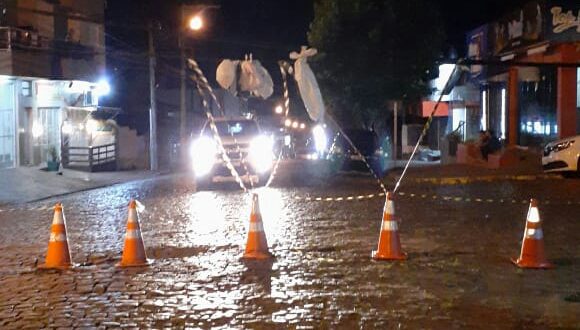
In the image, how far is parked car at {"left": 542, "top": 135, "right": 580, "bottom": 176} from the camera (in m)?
20.6

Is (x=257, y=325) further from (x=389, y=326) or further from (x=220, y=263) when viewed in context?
(x=220, y=263)

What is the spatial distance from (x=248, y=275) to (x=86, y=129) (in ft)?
88.2

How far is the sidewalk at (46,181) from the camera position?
75.6 ft

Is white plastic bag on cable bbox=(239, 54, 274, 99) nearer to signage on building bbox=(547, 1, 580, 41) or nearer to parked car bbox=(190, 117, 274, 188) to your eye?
parked car bbox=(190, 117, 274, 188)

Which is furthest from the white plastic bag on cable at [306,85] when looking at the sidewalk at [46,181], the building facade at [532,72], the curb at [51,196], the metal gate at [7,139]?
the metal gate at [7,139]

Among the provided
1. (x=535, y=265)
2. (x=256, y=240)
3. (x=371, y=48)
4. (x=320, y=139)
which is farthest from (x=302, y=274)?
(x=371, y=48)

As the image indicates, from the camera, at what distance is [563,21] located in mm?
24172

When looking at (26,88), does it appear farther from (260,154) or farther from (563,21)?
(563,21)

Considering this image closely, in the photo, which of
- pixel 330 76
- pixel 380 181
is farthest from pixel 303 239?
pixel 330 76

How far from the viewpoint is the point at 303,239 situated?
12.5 meters

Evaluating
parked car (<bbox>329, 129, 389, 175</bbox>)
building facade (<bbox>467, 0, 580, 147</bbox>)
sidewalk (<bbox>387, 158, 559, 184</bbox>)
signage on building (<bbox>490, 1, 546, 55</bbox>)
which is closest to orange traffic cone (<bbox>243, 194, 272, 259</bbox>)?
building facade (<bbox>467, 0, 580, 147</bbox>)

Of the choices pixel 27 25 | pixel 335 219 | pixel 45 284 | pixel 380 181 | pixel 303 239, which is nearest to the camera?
pixel 45 284

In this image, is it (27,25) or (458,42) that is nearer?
(27,25)

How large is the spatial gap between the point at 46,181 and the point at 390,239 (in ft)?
60.3
